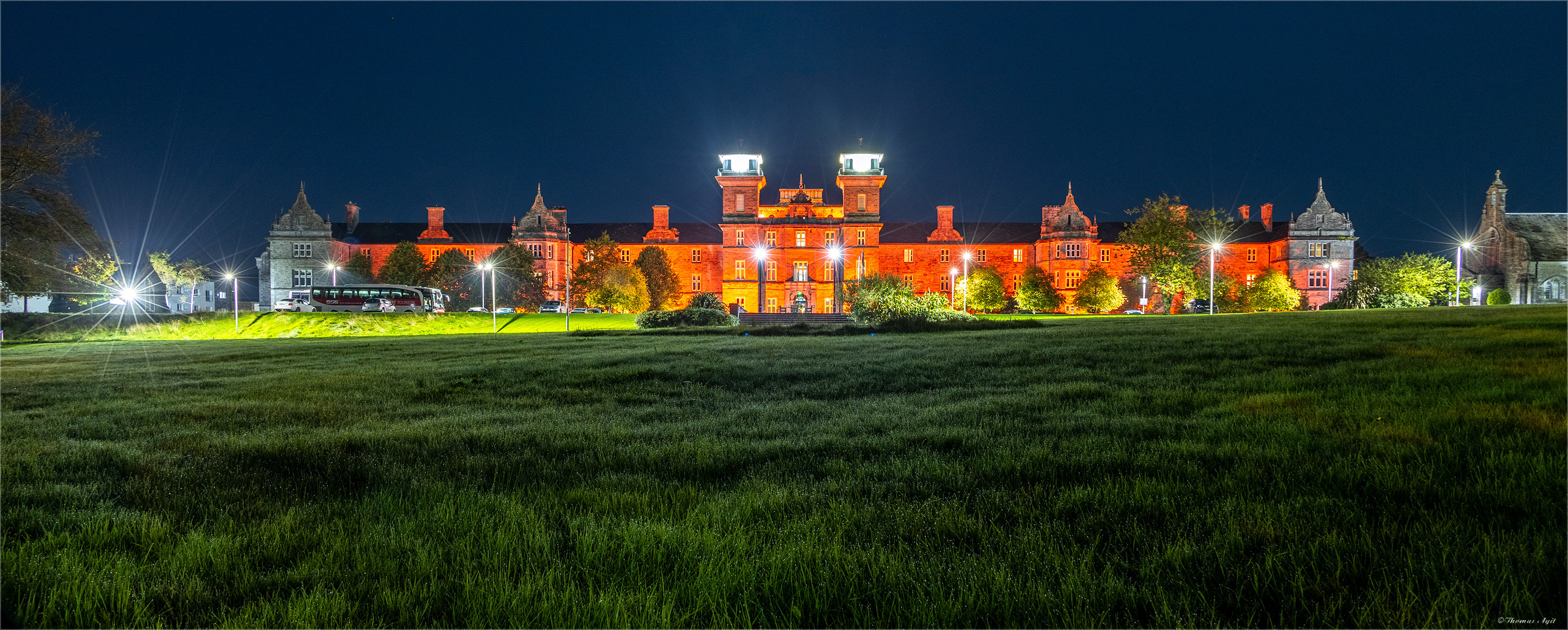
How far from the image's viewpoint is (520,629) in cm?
252

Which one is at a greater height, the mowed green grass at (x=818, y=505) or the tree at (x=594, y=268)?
the tree at (x=594, y=268)

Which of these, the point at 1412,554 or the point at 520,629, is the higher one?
the point at 1412,554

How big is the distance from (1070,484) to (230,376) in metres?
13.8

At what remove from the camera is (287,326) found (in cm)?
3503

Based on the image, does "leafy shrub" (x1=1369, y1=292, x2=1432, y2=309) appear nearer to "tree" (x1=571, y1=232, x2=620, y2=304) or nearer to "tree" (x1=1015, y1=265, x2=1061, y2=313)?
"tree" (x1=1015, y1=265, x2=1061, y2=313)

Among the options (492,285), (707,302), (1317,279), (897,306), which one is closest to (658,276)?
(492,285)

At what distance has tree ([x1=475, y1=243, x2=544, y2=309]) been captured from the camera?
216 ft

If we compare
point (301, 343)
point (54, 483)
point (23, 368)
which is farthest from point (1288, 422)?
point (301, 343)

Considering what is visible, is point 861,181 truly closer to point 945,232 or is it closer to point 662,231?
point 945,232

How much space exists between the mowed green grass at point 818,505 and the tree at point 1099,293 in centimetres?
5809

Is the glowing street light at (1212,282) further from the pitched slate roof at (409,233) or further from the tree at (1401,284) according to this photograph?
the pitched slate roof at (409,233)

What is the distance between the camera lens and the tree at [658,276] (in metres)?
69.1

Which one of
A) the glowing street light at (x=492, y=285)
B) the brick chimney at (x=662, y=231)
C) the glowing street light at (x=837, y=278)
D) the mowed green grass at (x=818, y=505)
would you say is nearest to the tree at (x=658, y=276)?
the brick chimney at (x=662, y=231)

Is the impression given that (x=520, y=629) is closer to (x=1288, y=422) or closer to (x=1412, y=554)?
(x=1412, y=554)
